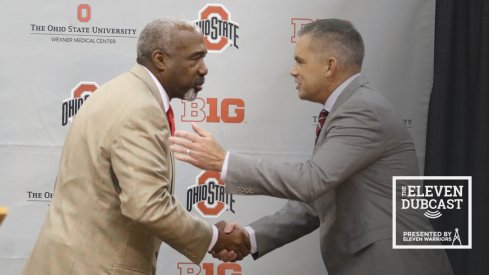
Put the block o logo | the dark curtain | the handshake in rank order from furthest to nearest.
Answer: the dark curtain
the block o logo
the handshake

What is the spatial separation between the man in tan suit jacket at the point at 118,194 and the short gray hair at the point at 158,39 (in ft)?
0.12

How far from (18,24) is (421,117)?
2.15 metres

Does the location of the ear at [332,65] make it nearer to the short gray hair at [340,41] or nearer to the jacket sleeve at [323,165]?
the short gray hair at [340,41]

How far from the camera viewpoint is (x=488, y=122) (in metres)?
4.63

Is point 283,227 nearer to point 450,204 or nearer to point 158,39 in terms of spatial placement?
point 158,39

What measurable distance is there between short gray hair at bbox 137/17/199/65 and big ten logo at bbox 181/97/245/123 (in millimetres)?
1176

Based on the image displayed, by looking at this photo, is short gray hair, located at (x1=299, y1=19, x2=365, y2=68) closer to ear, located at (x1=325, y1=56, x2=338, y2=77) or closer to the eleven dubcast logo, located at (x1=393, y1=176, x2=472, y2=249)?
ear, located at (x1=325, y1=56, x2=338, y2=77)

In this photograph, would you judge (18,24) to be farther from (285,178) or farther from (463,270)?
(463,270)

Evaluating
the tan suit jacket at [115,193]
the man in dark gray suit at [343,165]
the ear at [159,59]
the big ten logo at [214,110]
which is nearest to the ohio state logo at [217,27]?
the big ten logo at [214,110]

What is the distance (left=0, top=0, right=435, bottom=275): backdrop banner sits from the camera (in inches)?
174

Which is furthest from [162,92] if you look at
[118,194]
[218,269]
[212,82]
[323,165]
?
[218,269]

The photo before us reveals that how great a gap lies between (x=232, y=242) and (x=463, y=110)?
1.64 m

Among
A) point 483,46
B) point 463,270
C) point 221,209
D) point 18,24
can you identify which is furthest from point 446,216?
point 18,24

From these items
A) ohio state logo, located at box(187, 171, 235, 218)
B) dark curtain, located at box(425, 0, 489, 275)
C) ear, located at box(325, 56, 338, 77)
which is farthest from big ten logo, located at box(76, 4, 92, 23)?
dark curtain, located at box(425, 0, 489, 275)
